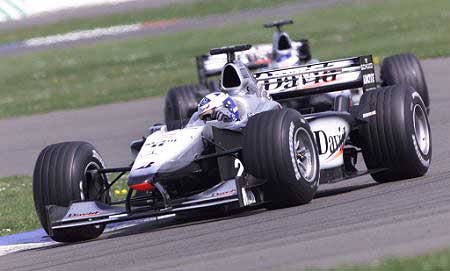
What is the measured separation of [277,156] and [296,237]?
5.26 ft

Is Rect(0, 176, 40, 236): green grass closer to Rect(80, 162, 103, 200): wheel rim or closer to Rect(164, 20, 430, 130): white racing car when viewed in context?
Rect(80, 162, 103, 200): wheel rim

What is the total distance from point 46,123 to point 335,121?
1144 cm

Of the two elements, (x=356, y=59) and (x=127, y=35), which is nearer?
(x=356, y=59)

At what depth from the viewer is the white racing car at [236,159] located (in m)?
10.1

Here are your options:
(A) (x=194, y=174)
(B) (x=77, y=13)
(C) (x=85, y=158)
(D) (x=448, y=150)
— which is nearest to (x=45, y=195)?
(C) (x=85, y=158)

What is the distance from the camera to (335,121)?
11414 mm

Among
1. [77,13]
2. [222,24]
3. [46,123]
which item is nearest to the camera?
[46,123]

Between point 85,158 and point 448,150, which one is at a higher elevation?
point 85,158

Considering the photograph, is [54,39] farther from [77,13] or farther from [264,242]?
[264,242]

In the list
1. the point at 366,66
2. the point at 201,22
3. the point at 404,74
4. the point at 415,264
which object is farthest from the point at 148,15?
the point at 415,264

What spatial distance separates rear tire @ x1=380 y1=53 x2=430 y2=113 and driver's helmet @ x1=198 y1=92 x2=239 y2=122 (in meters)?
5.86

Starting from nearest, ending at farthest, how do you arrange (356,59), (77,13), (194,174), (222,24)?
(194,174) → (356,59) → (222,24) → (77,13)

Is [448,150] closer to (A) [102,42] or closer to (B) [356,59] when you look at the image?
(B) [356,59]

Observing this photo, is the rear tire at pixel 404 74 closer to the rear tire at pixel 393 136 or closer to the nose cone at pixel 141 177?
the rear tire at pixel 393 136
